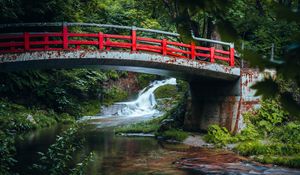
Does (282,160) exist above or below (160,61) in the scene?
below

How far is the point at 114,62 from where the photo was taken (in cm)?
1473

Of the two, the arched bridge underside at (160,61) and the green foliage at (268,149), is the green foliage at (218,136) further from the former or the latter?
the green foliage at (268,149)

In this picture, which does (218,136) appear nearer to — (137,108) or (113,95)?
(137,108)

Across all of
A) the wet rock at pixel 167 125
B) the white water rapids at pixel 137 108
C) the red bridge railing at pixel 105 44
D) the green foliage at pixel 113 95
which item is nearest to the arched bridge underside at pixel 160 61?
the red bridge railing at pixel 105 44

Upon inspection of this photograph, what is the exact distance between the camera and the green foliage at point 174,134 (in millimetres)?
16811

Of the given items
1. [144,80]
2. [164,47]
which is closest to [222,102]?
[164,47]

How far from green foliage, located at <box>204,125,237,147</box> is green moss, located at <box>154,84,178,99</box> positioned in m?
16.8

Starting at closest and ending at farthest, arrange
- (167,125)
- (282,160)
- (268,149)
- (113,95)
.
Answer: (282,160), (268,149), (167,125), (113,95)

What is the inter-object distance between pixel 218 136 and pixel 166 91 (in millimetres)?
18169

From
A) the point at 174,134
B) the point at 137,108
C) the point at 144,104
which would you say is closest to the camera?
the point at 174,134

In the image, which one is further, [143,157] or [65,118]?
[65,118]

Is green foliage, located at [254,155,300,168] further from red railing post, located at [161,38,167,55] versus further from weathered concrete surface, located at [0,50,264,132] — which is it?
red railing post, located at [161,38,167,55]

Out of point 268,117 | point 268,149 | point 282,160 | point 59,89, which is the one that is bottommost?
point 282,160

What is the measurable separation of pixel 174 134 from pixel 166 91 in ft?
53.3
